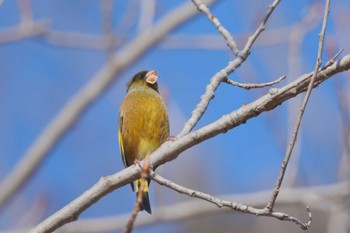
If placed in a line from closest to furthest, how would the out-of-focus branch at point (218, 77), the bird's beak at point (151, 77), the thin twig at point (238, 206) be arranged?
the thin twig at point (238, 206)
the out-of-focus branch at point (218, 77)
the bird's beak at point (151, 77)

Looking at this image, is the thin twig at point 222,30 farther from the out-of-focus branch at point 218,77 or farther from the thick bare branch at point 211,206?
the thick bare branch at point 211,206

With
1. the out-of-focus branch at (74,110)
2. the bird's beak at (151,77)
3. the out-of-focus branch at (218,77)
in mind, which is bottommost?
the out-of-focus branch at (218,77)

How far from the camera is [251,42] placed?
2949mm

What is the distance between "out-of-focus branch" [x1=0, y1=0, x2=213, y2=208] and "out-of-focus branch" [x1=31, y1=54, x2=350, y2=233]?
3.57 m

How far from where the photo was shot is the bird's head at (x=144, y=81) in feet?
15.3

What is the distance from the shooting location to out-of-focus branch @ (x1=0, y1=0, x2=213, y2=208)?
20.3 feet

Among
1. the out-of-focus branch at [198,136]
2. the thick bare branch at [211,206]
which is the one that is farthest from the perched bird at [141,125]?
the out-of-focus branch at [198,136]

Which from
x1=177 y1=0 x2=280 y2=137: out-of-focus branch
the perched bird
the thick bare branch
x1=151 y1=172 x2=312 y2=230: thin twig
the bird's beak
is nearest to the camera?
x1=151 y1=172 x2=312 y2=230: thin twig

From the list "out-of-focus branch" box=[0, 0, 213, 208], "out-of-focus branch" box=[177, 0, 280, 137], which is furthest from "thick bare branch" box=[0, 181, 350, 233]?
"out-of-focus branch" box=[177, 0, 280, 137]

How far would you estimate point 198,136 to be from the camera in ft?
8.60

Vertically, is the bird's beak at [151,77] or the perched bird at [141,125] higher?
the bird's beak at [151,77]

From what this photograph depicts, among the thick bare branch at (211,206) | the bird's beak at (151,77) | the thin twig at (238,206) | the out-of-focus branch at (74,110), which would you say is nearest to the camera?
the thin twig at (238,206)

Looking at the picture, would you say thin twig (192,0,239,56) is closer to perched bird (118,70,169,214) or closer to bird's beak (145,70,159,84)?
perched bird (118,70,169,214)

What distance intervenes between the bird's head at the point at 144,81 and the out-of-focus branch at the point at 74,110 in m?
1.44
